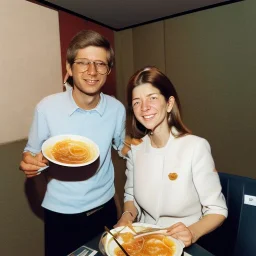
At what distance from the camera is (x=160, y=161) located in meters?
1.45

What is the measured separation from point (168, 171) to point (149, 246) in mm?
447

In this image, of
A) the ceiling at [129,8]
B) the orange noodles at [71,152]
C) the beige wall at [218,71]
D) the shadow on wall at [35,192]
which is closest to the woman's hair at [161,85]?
the orange noodles at [71,152]

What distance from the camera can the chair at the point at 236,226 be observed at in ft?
4.67

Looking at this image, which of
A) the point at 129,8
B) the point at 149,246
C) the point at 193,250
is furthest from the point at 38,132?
the point at 129,8

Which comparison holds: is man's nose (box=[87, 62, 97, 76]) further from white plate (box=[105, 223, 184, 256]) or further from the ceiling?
the ceiling

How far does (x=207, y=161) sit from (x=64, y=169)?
2.75 feet

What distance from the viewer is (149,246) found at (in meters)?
1.06

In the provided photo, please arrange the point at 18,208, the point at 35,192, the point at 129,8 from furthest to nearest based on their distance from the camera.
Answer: the point at 129,8 → the point at 35,192 → the point at 18,208

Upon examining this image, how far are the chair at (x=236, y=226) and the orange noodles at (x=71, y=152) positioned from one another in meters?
0.81

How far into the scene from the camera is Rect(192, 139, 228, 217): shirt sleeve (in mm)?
1301

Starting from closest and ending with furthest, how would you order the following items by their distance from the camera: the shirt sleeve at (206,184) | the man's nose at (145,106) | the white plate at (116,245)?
the white plate at (116,245) < the shirt sleeve at (206,184) < the man's nose at (145,106)

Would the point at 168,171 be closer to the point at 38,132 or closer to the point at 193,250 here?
the point at 193,250

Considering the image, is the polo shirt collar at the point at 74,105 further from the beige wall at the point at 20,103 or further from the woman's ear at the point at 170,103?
the beige wall at the point at 20,103

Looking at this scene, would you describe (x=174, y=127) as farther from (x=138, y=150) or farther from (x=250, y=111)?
(x=250, y=111)
